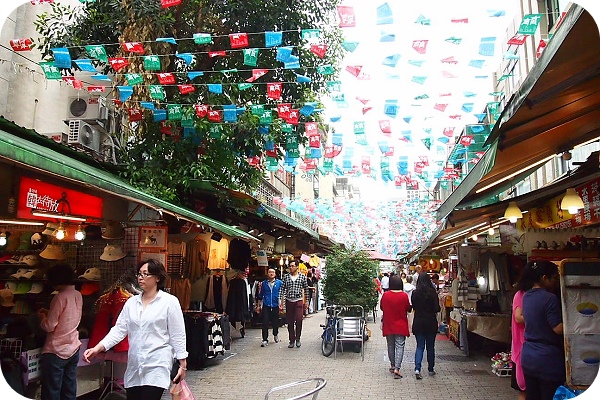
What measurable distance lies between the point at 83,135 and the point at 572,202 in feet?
34.0

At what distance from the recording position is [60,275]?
586 centimetres

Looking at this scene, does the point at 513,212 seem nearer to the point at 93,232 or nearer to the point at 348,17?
the point at 348,17

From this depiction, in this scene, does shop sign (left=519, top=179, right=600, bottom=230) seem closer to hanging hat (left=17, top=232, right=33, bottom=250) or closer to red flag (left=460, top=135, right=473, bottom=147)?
red flag (left=460, top=135, right=473, bottom=147)

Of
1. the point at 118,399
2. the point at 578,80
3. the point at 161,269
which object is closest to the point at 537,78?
the point at 578,80

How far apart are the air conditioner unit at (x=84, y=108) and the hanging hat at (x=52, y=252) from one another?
17.2 feet

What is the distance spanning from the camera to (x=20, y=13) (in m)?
11.7

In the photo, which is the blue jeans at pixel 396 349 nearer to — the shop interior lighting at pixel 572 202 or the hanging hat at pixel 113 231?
the shop interior lighting at pixel 572 202

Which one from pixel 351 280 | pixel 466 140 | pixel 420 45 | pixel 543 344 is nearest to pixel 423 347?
pixel 351 280

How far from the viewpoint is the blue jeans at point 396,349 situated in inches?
363

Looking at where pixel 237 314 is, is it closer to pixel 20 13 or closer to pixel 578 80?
pixel 20 13

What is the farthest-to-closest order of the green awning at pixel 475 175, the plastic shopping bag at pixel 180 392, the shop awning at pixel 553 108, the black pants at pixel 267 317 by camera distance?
the black pants at pixel 267 317 < the green awning at pixel 475 175 < the plastic shopping bag at pixel 180 392 < the shop awning at pixel 553 108

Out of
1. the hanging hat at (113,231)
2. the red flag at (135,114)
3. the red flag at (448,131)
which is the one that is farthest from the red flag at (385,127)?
the hanging hat at (113,231)

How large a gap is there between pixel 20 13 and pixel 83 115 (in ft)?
8.85

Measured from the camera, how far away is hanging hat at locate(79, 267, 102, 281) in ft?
28.2
